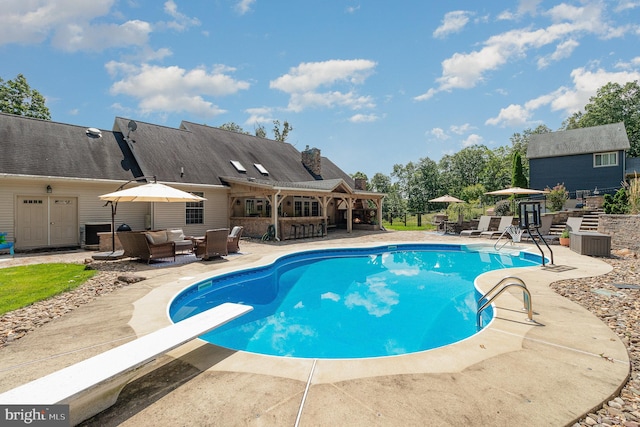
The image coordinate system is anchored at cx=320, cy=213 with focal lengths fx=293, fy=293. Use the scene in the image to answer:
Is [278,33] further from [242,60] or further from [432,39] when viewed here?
[432,39]

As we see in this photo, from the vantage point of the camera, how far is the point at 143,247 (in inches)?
332

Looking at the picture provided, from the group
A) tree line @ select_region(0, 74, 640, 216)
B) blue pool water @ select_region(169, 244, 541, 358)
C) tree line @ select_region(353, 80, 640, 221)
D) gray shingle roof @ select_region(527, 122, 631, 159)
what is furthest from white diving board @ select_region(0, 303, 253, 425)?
gray shingle roof @ select_region(527, 122, 631, 159)

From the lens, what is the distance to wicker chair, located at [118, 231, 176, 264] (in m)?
8.33

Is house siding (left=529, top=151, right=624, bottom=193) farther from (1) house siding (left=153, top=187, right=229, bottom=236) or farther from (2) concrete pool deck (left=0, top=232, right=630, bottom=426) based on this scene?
(2) concrete pool deck (left=0, top=232, right=630, bottom=426)

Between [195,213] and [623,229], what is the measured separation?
58.1 feet

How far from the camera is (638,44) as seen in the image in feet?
71.8

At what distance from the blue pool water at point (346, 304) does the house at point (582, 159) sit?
18783mm

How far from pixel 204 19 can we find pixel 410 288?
1308 centimetres

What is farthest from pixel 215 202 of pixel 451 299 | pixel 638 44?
pixel 638 44

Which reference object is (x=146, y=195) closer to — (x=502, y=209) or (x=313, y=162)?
(x=313, y=162)

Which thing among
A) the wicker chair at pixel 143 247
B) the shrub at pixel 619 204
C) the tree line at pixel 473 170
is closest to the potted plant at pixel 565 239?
the shrub at pixel 619 204

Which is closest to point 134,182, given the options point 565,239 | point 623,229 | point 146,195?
point 146,195

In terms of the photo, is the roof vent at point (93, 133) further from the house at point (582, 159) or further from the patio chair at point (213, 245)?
the house at point (582, 159)

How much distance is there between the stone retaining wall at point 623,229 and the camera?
32.2ft
